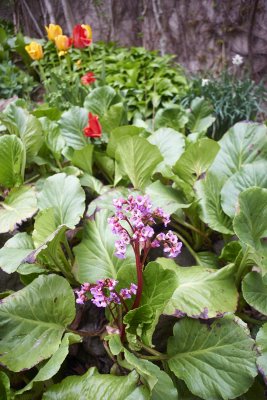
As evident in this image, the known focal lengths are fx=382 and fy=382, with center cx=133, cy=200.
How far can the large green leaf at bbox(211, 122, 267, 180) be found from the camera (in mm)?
1489

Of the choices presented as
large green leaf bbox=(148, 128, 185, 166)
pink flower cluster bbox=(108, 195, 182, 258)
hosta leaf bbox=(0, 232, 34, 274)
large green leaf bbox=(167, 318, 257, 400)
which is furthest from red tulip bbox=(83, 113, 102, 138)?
large green leaf bbox=(167, 318, 257, 400)

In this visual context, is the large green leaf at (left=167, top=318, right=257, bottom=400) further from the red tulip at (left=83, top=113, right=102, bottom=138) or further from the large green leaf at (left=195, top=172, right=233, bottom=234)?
the red tulip at (left=83, top=113, right=102, bottom=138)

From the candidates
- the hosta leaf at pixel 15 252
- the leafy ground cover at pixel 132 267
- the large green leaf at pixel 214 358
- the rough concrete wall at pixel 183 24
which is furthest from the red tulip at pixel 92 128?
the rough concrete wall at pixel 183 24

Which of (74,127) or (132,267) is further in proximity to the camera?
(74,127)

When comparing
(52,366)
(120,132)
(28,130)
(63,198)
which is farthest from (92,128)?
(52,366)

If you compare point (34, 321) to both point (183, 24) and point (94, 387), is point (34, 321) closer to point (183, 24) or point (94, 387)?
point (94, 387)

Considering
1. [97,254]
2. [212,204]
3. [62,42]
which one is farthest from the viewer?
[62,42]

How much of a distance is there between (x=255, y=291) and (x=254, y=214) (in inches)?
9.1

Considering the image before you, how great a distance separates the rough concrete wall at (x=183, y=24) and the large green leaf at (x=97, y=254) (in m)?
2.47

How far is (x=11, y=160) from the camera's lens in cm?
152

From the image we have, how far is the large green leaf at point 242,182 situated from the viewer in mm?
1317

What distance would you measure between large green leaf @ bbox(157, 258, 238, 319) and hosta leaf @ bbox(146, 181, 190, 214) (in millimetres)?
194

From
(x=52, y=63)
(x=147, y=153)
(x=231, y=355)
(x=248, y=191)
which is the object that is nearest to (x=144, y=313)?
(x=231, y=355)

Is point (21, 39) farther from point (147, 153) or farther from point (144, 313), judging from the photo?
point (144, 313)
